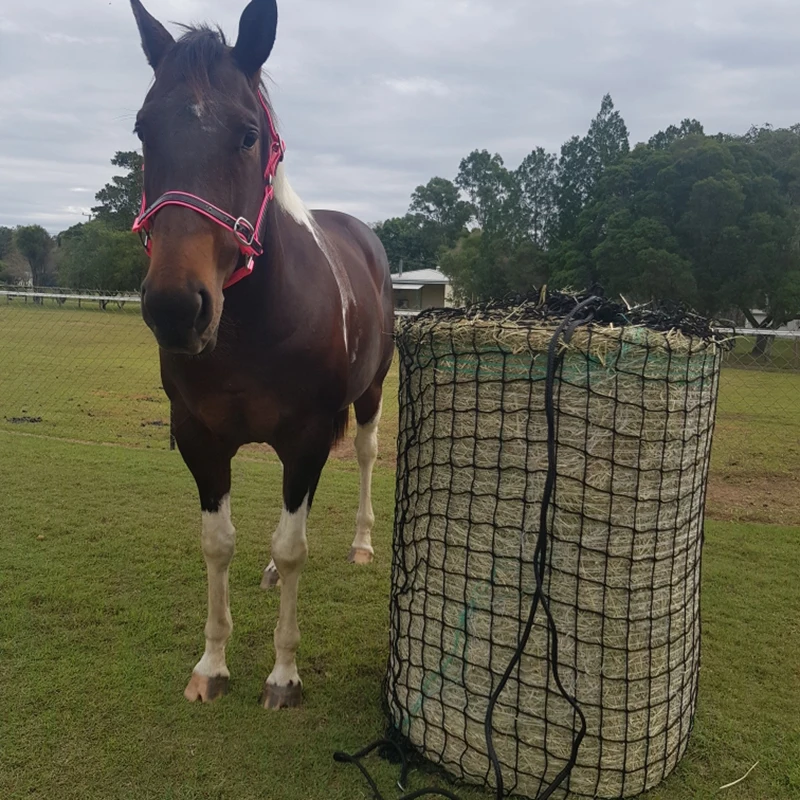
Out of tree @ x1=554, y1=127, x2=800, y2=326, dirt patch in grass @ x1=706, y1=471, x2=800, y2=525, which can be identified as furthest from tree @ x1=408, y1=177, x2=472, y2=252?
dirt patch in grass @ x1=706, y1=471, x2=800, y2=525

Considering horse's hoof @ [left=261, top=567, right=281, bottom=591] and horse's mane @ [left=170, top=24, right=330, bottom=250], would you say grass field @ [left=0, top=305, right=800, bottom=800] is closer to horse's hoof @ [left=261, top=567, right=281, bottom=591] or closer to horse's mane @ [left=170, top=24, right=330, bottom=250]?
horse's hoof @ [left=261, top=567, right=281, bottom=591]

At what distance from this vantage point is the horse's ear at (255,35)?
76.9 inches

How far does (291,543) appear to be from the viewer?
2.63m

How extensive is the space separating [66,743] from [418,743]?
128 cm

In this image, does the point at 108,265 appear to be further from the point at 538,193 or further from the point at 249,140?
the point at 249,140

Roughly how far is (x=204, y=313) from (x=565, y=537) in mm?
1272

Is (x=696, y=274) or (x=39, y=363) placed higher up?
(x=696, y=274)

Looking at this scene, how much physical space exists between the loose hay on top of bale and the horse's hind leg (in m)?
1.85

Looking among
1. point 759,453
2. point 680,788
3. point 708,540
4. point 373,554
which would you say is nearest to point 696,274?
point 759,453

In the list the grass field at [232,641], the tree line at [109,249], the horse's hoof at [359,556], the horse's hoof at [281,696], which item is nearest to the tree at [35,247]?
the tree line at [109,249]

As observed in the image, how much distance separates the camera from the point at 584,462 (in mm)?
1970

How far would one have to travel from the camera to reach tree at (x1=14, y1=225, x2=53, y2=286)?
64.4 meters

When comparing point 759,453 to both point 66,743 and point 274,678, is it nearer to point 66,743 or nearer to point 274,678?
point 274,678

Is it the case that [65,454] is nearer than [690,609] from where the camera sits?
No
